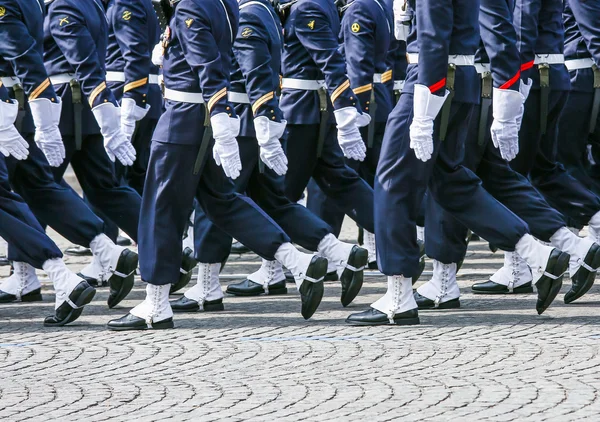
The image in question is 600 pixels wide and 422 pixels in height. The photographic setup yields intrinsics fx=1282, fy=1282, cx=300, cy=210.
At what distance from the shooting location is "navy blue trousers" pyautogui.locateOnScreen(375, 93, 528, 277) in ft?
21.4

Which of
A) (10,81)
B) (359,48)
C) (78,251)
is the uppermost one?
(359,48)

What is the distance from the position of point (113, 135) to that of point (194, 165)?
1.11 meters

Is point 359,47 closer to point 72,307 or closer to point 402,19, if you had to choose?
point 402,19

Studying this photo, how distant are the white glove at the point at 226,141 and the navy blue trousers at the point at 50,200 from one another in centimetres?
127

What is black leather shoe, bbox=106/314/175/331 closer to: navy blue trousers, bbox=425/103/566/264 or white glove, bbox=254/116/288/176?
white glove, bbox=254/116/288/176

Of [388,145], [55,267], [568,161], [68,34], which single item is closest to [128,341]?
[55,267]

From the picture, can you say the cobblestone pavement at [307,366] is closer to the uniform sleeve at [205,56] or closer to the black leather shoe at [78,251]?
the uniform sleeve at [205,56]

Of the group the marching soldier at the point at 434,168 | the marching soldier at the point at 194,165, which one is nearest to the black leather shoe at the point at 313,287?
the marching soldier at the point at 194,165

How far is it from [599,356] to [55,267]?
113 inches

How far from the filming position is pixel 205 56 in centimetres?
639

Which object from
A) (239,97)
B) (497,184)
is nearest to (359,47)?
(239,97)

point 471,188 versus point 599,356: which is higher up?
point 471,188

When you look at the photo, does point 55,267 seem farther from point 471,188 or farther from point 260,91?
point 471,188

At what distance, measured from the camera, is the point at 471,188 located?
22.1ft
